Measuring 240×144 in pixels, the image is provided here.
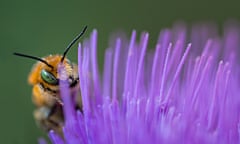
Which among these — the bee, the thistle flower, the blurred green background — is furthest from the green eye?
the blurred green background

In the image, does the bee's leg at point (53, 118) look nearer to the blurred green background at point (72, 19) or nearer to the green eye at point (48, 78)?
the green eye at point (48, 78)

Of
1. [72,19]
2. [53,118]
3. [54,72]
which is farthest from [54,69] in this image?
[72,19]

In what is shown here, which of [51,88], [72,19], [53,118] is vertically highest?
[72,19]

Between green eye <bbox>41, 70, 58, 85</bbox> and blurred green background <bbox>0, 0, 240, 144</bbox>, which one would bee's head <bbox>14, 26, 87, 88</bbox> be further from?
blurred green background <bbox>0, 0, 240, 144</bbox>

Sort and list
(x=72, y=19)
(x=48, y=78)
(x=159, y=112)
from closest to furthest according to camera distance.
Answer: (x=159, y=112)
(x=48, y=78)
(x=72, y=19)

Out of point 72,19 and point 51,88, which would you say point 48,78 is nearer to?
point 51,88
